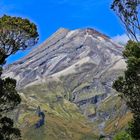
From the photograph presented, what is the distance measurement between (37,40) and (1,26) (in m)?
4.01

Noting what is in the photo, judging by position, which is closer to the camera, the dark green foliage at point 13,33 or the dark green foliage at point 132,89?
the dark green foliage at point 13,33

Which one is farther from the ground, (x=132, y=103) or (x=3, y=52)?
(x=3, y=52)

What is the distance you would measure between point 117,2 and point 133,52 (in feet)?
22.2

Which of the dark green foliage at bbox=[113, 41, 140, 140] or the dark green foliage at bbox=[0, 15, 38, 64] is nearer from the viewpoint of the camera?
the dark green foliage at bbox=[0, 15, 38, 64]

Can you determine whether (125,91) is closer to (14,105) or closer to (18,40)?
(14,105)

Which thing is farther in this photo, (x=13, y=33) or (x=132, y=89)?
(x=132, y=89)

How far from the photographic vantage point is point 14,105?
5203 centimetres

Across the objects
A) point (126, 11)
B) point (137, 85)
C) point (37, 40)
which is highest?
point (126, 11)

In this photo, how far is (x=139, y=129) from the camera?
60.4 m

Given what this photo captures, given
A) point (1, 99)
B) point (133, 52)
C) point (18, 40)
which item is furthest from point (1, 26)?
point (133, 52)

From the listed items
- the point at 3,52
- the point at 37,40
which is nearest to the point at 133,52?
the point at 37,40

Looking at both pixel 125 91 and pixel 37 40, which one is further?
pixel 125 91

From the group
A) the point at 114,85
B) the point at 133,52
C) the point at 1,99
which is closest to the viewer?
the point at 1,99

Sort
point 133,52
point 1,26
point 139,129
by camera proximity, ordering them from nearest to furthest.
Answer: point 1,26 < point 133,52 < point 139,129
